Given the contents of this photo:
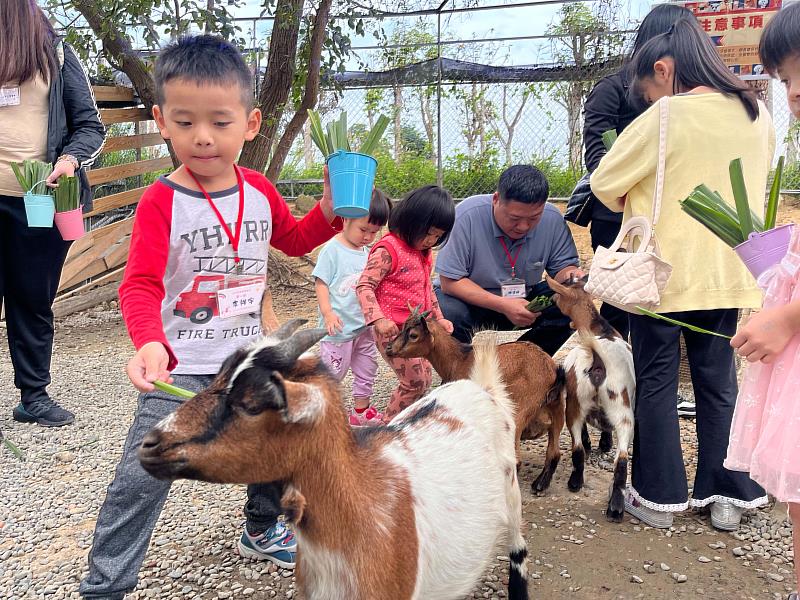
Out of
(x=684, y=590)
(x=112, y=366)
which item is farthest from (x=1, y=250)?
(x=684, y=590)

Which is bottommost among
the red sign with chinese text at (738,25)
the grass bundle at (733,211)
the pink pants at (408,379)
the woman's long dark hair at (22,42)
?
the pink pants at (408,379)

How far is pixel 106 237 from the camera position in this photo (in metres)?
7.81

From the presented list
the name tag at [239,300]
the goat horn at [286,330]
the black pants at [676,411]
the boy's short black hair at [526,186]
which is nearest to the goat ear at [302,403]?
the goat horn at [286,330]

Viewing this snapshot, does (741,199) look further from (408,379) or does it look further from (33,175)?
(33,175)

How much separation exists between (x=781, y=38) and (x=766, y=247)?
612 millimetres

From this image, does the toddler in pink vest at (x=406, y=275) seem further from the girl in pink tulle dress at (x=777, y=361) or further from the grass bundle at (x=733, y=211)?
the girl in pink tulle dress at (x=777, y=361)

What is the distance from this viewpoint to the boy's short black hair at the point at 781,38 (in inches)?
83.1

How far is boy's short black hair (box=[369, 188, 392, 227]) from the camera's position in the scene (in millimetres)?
4373

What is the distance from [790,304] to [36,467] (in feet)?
12.4

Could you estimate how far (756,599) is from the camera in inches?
111

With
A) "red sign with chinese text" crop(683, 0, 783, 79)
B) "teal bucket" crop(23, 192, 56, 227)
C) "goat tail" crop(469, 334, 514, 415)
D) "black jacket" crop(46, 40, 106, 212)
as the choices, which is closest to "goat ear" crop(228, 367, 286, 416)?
"goat tail" crop(469, 334, 514, 415)

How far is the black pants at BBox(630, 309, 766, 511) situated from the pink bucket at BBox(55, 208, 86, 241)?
296 centimetres

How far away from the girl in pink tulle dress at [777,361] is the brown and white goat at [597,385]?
1.22m

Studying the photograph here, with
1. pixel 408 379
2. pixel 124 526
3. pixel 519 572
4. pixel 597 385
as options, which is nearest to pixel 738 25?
pixel 597 385
